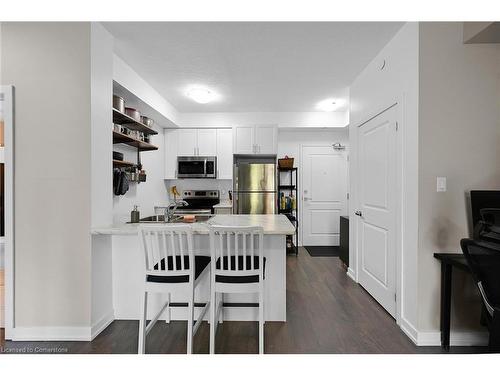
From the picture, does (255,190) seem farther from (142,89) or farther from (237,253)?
(237,253)

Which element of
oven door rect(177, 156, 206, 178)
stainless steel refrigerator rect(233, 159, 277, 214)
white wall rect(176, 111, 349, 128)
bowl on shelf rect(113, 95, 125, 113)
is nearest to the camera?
bowl on shelf rect(113, 95, 125, 113)

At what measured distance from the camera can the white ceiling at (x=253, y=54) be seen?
8.02 ft

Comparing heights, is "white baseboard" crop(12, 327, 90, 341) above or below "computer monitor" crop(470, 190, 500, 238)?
below

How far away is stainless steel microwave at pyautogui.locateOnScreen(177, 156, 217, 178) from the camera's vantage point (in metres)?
5.07

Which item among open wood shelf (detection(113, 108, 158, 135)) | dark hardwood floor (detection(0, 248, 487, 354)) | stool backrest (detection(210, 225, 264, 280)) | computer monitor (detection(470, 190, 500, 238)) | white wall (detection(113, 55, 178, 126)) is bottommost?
dark hardwood floor (detection(0, 248, 487, 354))

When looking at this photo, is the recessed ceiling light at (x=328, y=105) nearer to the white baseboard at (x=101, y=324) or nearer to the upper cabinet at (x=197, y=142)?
the upper cabinet at (x=197, y=142)

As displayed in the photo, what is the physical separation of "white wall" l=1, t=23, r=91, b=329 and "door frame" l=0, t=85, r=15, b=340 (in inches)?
1.4

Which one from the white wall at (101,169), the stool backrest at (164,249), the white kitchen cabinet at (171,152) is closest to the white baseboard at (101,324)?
the white wall at (101,169)

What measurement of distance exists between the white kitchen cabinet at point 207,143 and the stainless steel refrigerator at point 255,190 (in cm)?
65

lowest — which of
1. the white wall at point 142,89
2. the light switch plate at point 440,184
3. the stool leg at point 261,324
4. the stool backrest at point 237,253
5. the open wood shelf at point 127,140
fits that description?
the stool leg at point 261,324

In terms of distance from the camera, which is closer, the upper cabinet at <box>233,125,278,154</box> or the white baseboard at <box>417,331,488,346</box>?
the white baseboard at <box>417,331,488,346</box>

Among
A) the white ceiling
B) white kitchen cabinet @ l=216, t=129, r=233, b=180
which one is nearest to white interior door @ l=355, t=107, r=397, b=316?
the white ceiling

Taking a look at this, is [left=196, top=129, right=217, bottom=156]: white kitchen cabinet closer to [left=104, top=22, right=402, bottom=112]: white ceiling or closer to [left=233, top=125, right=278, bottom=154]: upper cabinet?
[left=233, top=125, right=278, bottom=154]: upper cabinet
